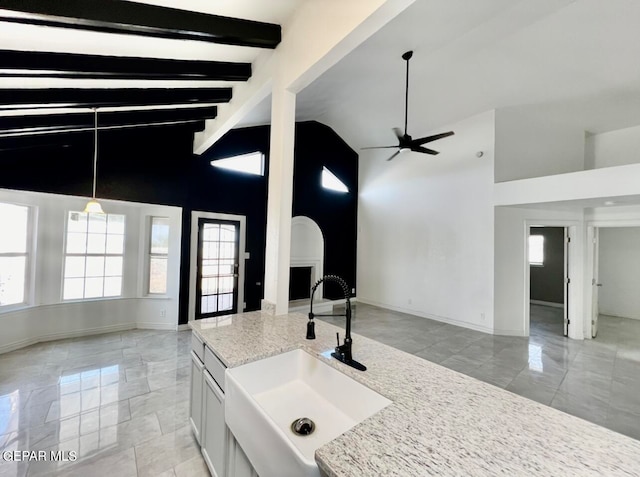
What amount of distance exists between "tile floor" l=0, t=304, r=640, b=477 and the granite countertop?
66.1 inches

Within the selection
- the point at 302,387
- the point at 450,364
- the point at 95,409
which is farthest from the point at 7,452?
the point at 450,364

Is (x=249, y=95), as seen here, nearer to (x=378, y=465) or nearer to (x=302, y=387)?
(x=302, y=387)

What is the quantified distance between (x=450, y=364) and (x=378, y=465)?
11.8ft

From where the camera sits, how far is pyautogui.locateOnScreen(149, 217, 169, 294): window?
486 cm

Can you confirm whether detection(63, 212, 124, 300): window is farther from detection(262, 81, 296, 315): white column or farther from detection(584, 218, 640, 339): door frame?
detection(584, 218, 640, 339): door frame

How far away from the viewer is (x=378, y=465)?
2.50ft

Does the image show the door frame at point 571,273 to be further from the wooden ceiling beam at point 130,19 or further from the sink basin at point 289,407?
the wooden ceiling beam at point 130,19

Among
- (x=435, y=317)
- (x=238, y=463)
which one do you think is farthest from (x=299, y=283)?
(x=238, y=463)

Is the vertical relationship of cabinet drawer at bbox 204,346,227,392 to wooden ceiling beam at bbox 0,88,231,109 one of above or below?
below

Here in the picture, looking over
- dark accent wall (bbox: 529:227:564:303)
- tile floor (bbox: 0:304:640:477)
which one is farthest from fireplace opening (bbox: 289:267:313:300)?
dark accent wall (bbox: 529:227:564:303)

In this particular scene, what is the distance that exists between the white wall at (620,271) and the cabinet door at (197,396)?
9.01m

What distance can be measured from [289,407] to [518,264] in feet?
17.2

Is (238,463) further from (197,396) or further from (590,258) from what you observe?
(590,258)

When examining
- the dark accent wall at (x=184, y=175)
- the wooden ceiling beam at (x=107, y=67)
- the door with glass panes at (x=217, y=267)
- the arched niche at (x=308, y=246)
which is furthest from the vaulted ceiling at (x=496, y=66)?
the arched niche at (x=308, y=246)
